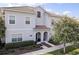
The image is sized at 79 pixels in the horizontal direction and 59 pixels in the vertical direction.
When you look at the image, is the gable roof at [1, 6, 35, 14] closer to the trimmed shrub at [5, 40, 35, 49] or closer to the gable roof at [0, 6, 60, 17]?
the gable roof at [0, 6, 60, 17]

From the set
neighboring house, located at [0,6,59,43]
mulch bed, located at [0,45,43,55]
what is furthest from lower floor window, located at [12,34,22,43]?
mulch bed, located at [0,45,43,55]

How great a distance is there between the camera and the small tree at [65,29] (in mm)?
2930

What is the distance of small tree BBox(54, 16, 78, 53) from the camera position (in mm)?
2930

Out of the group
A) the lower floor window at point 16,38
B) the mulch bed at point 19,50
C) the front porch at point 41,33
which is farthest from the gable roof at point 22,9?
the mulch bed at point 19,50

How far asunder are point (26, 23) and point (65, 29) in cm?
66

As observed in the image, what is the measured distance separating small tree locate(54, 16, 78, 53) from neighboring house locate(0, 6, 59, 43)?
0.14 m

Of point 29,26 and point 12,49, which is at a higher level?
point 29,26

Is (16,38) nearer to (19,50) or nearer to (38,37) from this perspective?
(19,50)

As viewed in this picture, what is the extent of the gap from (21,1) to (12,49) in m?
0.80

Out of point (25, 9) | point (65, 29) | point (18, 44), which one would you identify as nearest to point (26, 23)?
point (25, 9)

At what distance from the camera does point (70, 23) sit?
2916mm
